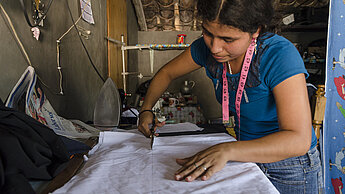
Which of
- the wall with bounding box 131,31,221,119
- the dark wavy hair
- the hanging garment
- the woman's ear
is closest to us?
the hanging garment

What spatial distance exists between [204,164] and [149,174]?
15 cm

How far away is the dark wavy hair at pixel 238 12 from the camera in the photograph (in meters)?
0.73

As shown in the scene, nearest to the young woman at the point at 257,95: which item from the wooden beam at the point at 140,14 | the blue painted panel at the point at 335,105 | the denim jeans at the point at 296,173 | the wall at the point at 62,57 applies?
the denim jeans at the point at 296,173

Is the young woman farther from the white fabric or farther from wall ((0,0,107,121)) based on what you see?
wall ((0,0,107,121))

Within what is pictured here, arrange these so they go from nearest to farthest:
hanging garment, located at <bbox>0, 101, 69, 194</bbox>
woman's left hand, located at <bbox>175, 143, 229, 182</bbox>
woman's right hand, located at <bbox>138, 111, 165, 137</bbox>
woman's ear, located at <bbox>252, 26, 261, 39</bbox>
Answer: hanging garment, located at <bbox>0, 101, 69, 194</bbox> < woman's left hand, located at <bbox>175, 143, 229, 182</bbox> < woman's ear, located at <bbox>252, 26, 261, 39</bbox> < woman's right hand, located at <bbox>138, 111, 165, 137</bbox>

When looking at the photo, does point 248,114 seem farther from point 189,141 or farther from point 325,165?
point 325,165

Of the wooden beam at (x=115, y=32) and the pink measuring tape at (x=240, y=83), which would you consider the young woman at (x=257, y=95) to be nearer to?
the pink measuring tape at (x=240, y=83)

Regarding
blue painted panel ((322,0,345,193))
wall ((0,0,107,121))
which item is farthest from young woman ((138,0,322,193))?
blue painted panel ((322,0,345,193))

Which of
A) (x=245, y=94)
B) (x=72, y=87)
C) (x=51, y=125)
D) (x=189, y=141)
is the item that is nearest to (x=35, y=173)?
(x=189, y=141)

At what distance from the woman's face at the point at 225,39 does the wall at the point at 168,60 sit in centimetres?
514

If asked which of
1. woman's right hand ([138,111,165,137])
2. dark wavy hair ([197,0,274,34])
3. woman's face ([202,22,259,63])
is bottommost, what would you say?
woman's right hand ([138,111,165,137])

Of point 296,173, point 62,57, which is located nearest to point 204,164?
point 296,173

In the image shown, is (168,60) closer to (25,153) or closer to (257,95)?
(257,95)

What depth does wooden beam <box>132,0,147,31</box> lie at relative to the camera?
5126 mm
